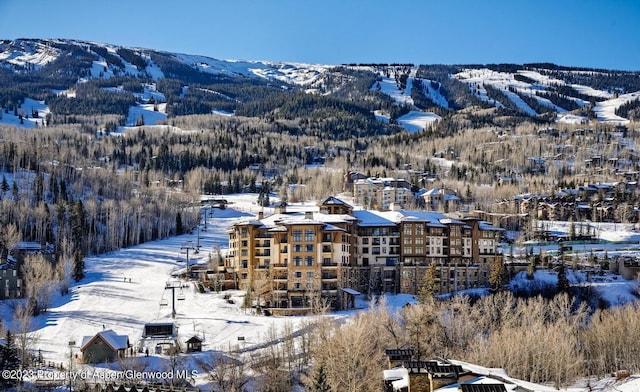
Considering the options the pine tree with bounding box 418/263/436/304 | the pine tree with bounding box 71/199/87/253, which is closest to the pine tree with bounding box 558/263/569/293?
the pine tree with bounding box 418/263/436/304

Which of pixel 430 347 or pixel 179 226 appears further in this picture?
pixel 179 226

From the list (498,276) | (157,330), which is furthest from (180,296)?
(498,276)

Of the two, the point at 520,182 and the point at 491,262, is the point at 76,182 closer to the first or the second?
the point at 491,262

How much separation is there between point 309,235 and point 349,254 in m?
6.04

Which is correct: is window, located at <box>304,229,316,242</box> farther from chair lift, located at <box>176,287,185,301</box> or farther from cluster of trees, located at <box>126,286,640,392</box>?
chair lift, located at <box>176,287,185,301</box>

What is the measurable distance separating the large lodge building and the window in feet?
0.32

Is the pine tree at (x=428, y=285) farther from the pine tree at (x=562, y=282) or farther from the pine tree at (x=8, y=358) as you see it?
the pine tree at (x=8, y=358)

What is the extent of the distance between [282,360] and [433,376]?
28694mm

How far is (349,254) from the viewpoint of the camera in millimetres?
85875

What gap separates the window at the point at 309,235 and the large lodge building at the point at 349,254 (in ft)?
0.32

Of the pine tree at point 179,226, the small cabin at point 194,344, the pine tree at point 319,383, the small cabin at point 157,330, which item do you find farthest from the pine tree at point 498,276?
the pine tree at point 179,226

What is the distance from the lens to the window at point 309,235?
8181cm

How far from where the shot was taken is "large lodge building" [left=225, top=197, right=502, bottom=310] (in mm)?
80188

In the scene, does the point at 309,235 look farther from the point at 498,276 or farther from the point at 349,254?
the point at 498,276
